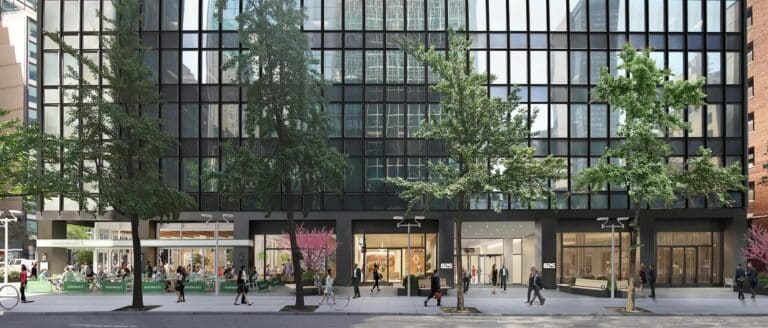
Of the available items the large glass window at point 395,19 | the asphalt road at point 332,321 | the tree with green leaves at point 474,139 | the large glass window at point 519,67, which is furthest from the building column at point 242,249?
the tree with green leaves at point 474,139

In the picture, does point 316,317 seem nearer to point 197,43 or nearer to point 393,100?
point 393,100

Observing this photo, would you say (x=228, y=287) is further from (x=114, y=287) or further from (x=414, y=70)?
(x=414, y=70)

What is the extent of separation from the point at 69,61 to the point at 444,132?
91.4 ft

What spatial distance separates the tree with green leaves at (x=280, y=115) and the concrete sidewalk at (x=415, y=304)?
358 centimetres

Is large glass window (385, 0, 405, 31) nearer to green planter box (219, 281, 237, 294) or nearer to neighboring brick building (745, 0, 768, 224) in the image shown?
green planter box (219, 281, 237, 294)

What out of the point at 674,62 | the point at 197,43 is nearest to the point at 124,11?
the point at 197,43

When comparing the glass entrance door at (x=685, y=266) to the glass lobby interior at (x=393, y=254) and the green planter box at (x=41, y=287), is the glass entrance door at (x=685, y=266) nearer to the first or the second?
the glass lobby interior at (x=393, y=254)

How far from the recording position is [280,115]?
29.1 metres

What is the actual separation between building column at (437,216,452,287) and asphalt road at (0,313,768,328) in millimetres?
18001

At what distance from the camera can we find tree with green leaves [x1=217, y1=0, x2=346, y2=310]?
28438mm

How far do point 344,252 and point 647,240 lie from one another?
1837 centimetres

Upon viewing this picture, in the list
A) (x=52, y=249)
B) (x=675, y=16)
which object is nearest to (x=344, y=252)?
(x=52, y=249)

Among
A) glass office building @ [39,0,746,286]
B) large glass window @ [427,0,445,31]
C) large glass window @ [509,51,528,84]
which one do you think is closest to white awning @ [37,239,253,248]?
glass office building @ [39,0,746,286]

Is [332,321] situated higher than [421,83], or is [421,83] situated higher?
[421,83]
